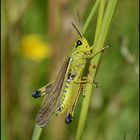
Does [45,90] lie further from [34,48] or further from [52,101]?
[34,48]

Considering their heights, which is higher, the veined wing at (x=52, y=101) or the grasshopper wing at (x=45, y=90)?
the grasshopper wing at (x=45, y=90)

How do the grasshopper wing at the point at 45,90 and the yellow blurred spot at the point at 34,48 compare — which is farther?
the yellow blurred spot at the point at 34,48

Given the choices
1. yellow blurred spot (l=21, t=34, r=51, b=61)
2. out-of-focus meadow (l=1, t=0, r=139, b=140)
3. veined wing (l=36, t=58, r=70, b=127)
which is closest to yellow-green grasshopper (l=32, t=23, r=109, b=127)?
veined wing (l=36, t=58, r=70, b=127)

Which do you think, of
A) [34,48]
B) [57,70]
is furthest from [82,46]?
[34,48]

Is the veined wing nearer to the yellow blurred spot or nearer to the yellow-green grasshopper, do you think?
the yellow-green grasshopper

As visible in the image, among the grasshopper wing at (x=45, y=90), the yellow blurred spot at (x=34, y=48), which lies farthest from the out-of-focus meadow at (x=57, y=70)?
the grasshopper wing at (x=45, y=90)

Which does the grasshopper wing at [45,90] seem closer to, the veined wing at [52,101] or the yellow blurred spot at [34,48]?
the veined wing at [52,101]
